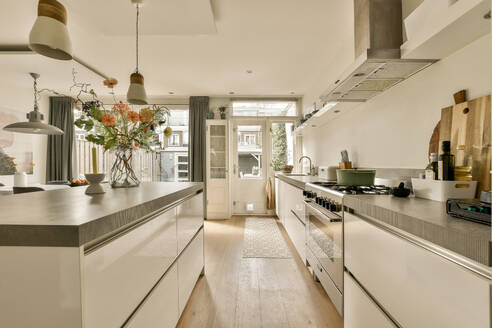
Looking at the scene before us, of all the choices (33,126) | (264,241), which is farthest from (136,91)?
(264,241)

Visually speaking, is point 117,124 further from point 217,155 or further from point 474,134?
point 217,155

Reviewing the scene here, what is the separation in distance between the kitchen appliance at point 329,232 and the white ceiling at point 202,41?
1785 millimetres

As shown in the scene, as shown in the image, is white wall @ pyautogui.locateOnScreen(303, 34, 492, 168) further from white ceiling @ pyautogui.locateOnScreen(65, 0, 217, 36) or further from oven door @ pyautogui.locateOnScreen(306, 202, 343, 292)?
white ceiling @ pyautogui.locateOnScreen(65, 0, 217, 36)

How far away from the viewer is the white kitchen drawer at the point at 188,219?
1.63m

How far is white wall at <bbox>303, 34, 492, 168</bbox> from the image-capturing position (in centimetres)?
127

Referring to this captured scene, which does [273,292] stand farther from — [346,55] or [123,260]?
[346,55]

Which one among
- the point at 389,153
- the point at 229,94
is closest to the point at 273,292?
the point at 389,153

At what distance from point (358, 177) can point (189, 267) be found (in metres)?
1.49

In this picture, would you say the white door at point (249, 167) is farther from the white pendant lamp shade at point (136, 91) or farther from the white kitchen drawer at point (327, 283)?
the white pendant lamp shade at point (136, 91)

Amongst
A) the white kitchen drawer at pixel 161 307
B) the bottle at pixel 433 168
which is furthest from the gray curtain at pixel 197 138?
the bottle at pixel 433 168

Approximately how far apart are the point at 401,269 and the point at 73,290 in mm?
1085

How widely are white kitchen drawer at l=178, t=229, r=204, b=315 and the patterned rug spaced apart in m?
0.86

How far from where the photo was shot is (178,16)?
2307 millimetres

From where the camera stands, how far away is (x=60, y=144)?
5281mm
